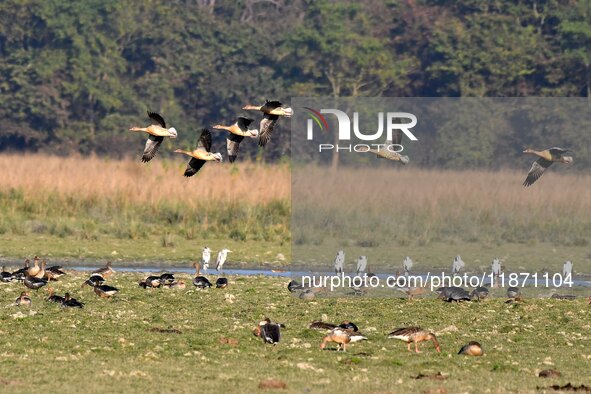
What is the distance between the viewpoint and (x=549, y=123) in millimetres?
28625

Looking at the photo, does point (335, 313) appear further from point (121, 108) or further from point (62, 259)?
point (121, 108)

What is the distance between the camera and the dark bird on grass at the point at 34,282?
873 inches

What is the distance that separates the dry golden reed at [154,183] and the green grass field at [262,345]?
15.3m

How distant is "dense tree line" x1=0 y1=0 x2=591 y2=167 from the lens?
205 ft

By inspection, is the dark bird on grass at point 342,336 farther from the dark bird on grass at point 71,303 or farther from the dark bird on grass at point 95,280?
the dark bird on grass at point 95,280

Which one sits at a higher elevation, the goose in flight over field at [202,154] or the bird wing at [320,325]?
the goose in flight over field at [202,154]

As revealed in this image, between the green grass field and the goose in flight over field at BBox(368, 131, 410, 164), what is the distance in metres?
2.57

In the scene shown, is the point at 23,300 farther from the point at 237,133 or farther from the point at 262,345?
the point at 237,133

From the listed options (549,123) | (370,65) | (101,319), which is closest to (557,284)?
(549,123)

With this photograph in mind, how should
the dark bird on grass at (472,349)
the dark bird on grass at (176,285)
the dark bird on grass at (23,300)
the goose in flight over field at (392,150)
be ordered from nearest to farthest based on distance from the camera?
1. the dark bird on grass at (472,349)
2. the dark bird on grass at (23,300)
3. the dark bird on grass at (176,285)
4. the goose in flight over field at (392,150)

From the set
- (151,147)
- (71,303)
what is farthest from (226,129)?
(71,303)

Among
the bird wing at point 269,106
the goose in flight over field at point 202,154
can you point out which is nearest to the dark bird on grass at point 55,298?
the goose in flight over field at point 202,154

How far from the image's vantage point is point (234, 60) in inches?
2596

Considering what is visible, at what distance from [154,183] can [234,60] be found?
26.9 m
